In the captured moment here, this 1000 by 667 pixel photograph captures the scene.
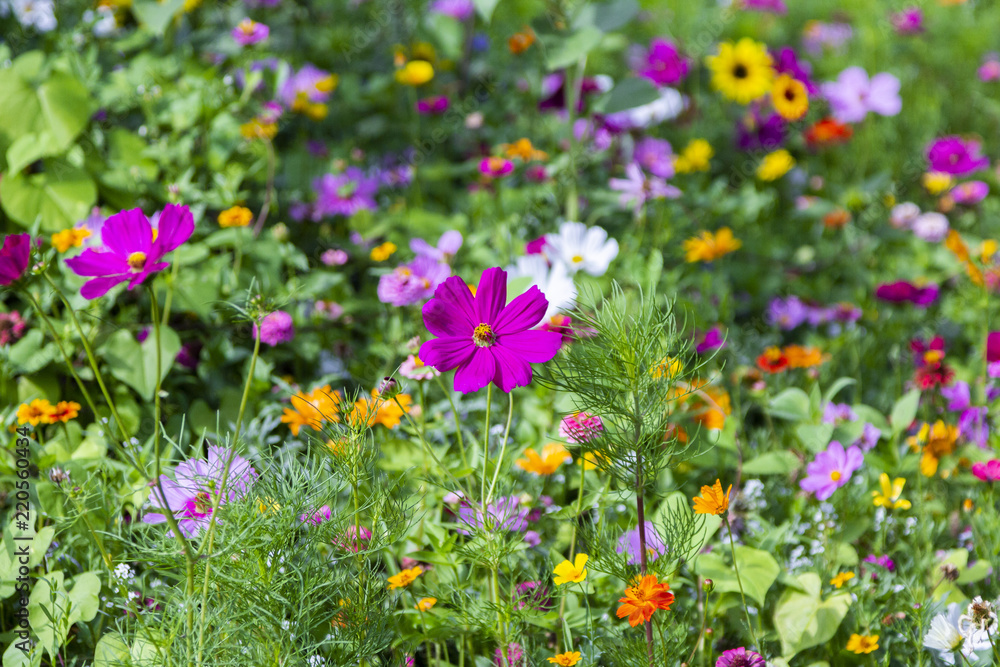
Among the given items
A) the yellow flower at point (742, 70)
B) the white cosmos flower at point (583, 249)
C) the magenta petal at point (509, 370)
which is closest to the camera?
the magenta petal at point (509, 370)

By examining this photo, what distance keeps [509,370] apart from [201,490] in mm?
421

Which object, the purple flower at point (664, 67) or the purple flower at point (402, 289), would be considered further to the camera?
the purple flower at point (664, 67)

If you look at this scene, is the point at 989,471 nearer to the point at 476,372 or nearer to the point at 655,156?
the point at 476,372

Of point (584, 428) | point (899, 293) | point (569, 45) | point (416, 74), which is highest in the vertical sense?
point (569, 45)

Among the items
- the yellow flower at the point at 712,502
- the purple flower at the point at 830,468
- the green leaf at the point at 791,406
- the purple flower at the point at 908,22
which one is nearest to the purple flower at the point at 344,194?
the green leaf at the point at 791,406

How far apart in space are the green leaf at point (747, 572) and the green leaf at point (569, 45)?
Result: 1055mm

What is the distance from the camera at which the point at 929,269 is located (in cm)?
225

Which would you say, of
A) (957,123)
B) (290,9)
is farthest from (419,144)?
(957,123)

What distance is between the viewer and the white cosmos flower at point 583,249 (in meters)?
1.68

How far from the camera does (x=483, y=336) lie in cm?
94

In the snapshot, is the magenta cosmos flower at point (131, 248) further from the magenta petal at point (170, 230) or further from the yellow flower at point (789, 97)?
the yellow flower at point (789, 97)

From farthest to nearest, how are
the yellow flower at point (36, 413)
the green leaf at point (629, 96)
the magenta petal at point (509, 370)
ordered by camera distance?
the green leaf at point (629, 96) < the yellow flower at point (36, 413) < the magenta petal at point (509, 370)

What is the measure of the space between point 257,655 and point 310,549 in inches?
5.1

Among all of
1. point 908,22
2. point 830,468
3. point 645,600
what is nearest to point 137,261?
point 645,600
